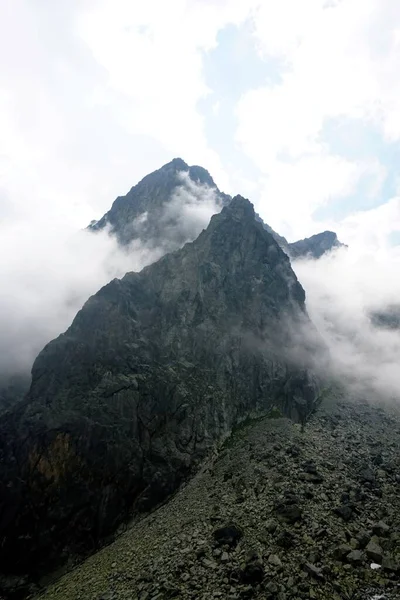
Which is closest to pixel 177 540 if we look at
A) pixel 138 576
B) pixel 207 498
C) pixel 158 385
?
pixel 138 576

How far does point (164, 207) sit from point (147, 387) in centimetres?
10265

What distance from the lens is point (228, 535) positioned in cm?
4791

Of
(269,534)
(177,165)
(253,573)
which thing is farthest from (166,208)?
(253,573)

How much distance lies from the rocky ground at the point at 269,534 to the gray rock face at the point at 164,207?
102m

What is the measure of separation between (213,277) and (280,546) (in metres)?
67.8

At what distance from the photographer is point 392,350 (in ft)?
436

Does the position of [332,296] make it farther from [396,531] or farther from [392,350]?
[396,531]

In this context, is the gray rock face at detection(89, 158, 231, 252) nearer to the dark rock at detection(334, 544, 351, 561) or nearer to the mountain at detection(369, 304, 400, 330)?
the mountain at detection(369, 304, 400, 330)

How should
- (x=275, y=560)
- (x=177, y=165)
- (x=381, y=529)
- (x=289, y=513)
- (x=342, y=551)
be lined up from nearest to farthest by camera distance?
(x=342, y=551)
(x=275, y=560)
(x=381, y=529)
(x=289, y=513)
(x=177, y=165)

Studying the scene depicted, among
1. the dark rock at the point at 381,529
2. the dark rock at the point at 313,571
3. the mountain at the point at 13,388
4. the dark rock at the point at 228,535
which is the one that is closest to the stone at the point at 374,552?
the dark rock at the point at 381,529

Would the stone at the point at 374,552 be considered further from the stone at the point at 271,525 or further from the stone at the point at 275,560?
the stone at the point at 271,525

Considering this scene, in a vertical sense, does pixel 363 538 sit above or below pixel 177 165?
below

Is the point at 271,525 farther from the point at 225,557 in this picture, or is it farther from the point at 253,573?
the point at 253,573

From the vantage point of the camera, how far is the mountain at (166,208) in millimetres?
158125
